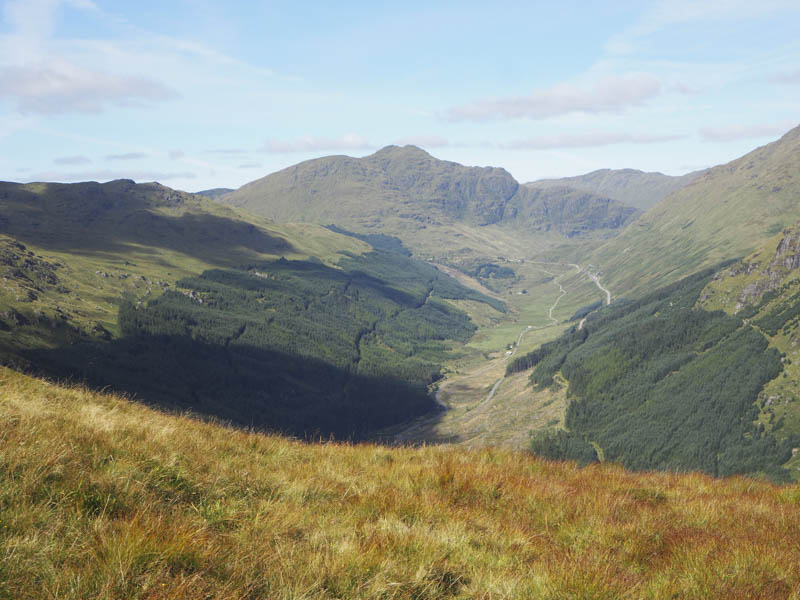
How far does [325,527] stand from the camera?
6.93 meters

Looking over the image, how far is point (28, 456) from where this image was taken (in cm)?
658

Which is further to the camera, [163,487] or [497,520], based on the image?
[497,520]

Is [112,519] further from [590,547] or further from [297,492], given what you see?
[590,547]

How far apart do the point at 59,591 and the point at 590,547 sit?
280 inches

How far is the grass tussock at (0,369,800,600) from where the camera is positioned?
16.5 feet

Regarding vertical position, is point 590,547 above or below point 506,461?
above

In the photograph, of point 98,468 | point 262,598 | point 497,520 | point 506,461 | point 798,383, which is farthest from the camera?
point 798,383

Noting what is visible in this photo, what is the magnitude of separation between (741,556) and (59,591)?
8546 millimetres

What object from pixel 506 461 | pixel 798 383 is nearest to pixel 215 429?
pixel 506 461

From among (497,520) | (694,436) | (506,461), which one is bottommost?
(694,436)

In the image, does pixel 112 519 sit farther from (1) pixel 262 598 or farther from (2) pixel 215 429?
(2) pixel 215 429

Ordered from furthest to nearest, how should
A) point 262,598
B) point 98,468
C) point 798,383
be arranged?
point 798,383, point 98,468, point 262,598

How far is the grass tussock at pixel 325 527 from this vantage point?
502 centimetres

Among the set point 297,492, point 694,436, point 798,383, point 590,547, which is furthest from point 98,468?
point 798,383
